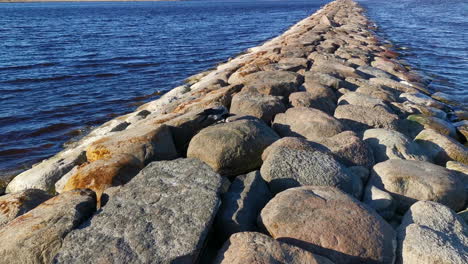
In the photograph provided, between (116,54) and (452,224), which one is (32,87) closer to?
(116,54)

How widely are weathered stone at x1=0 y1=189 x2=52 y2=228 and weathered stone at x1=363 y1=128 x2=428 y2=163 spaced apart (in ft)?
13.9

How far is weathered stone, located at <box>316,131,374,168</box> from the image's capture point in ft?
14.6

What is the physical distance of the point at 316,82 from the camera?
731cm

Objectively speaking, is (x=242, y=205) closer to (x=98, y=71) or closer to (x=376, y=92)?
(x=376, y=92)

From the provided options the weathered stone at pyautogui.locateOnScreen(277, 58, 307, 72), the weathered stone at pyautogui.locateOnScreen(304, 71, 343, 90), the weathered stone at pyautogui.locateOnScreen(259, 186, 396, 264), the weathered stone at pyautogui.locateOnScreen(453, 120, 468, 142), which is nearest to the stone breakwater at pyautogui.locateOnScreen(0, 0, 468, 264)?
the weathered stone at pyautogui.locateOnScreen(259, 186, 396, 264)

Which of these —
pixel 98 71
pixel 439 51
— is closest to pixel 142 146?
pixel 98 71

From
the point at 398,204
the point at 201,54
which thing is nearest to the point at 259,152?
the point at 398,204

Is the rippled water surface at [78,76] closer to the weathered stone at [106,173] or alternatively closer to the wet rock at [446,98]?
the weathered stone at [106,173]

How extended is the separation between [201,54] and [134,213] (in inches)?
650

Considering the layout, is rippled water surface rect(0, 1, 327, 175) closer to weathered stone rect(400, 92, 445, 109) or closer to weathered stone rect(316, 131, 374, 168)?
weathered stone rect(316, 131, 374, 168)

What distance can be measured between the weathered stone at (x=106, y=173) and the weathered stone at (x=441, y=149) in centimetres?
421

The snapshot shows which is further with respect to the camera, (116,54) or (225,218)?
(116,54)

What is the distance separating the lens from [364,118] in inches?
229

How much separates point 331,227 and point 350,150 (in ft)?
5.90
